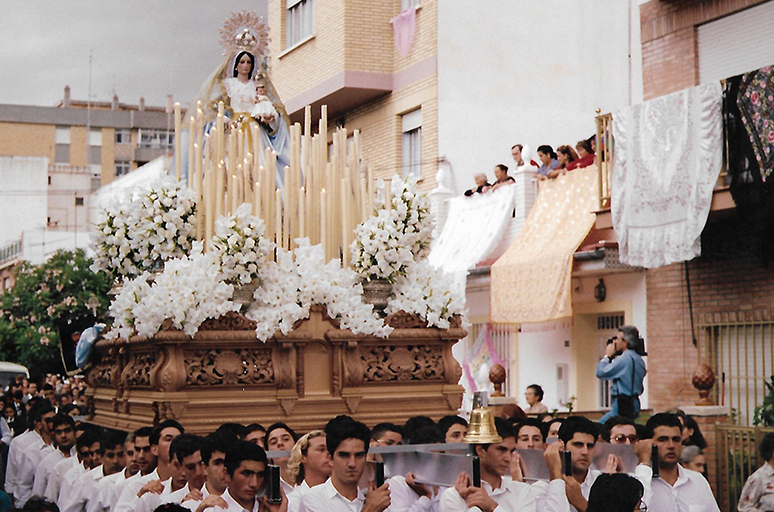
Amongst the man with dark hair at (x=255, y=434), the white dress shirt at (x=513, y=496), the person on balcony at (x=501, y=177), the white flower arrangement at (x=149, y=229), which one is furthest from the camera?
the person on balcony at (x=501, y=177)

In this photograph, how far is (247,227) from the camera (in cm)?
752

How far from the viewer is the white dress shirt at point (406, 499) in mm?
5918

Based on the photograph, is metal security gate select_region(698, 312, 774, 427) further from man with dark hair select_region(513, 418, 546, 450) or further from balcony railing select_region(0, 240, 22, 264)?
balcony railing select_region(0, 240, 22, 264)

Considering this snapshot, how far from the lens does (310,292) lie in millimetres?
7715

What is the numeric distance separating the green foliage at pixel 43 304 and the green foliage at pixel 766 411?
65.2ft

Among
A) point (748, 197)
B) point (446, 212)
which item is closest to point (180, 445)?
point (748, 197)

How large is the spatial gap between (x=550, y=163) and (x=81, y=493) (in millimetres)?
10546

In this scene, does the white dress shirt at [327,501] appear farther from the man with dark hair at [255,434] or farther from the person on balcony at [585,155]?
the person on balcony at [585,155]

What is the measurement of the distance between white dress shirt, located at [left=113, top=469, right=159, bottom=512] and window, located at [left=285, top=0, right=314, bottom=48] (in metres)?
15.8

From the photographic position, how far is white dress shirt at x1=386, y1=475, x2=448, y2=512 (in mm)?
5918

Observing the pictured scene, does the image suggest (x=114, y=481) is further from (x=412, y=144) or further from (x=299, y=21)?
(x=299, y=21)

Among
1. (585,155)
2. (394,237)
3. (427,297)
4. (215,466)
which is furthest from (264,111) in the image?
(585,155)

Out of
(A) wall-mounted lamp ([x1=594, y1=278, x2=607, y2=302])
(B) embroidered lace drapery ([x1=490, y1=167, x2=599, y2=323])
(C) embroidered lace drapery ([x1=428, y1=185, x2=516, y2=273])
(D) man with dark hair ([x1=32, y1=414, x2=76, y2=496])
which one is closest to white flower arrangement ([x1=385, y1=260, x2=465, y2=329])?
(D) man with dark hair ([x1=32, y1=414, x2=76, y2=496])

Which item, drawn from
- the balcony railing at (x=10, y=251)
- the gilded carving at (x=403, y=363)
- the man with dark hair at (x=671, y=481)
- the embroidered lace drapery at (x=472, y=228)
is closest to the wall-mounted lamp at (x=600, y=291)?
the embroidered lace drapery at (x=472, y=228)
